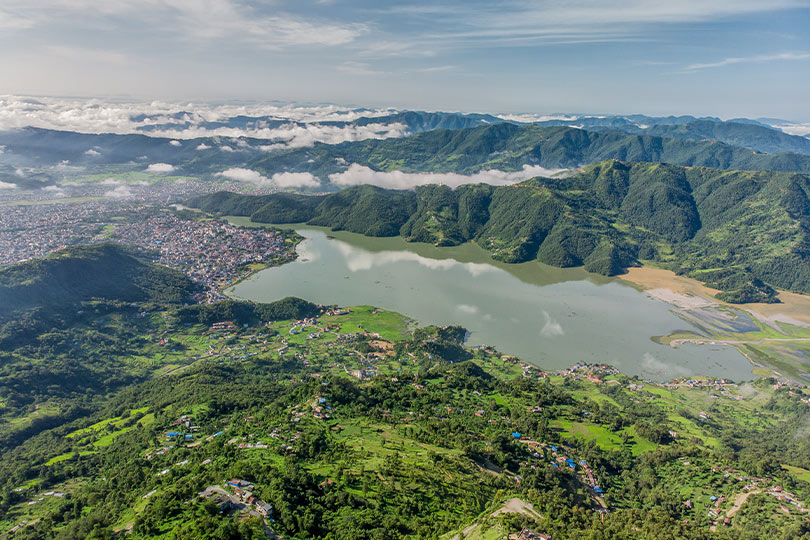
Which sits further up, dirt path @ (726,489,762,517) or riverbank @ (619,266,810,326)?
dirt path @ (726,489,762,517)

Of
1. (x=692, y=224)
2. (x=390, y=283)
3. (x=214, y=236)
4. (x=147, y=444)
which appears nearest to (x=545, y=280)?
(x=390, y=283)

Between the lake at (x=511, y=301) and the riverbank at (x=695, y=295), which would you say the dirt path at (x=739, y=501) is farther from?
the riverbank at (x=695, y=295)

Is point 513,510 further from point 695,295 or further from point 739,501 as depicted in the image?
point 695,295

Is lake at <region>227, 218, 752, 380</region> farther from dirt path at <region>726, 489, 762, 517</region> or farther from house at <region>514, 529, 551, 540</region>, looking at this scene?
house at <region>514, 529, 551, 540</region>

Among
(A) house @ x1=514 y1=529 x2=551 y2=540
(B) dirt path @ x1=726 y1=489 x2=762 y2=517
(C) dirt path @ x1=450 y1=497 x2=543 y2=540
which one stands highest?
(A) house @ x1=514 y1=529 x2=551 y2=540

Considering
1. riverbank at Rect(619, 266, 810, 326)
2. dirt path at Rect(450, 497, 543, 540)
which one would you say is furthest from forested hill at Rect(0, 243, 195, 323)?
riverbank at Rect(619, 266, 810, 326)

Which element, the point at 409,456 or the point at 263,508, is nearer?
the point at 263,508

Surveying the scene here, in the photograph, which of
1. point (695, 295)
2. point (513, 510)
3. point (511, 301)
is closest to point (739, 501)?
point (513, 510)
